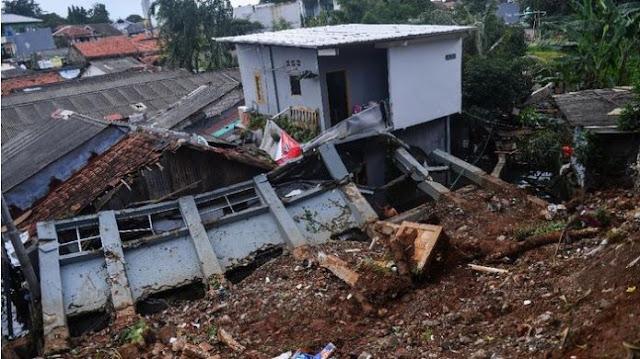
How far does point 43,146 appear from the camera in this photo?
12.3 m

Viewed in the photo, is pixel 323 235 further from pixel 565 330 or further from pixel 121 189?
pixel 565 330

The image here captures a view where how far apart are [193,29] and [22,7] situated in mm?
61879

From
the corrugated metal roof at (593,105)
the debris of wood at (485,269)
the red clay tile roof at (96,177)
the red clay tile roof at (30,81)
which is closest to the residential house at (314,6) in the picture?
the red clay tile roof at (30,81)

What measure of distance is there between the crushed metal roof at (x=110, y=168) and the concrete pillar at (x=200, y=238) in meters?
1.28

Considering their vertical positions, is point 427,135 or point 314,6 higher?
point 314,6

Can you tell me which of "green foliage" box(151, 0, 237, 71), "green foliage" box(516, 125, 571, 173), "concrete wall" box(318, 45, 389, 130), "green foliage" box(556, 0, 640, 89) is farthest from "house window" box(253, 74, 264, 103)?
"green foliage" box(151, 0, 237, 71)

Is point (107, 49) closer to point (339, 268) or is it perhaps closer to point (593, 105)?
point (593, 105)

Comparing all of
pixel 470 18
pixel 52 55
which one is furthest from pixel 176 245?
pixel 52 55

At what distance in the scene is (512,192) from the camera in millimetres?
10109

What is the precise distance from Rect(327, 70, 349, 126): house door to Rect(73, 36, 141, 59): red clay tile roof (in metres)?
33.4

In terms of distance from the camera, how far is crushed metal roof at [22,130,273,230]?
9.18 metres

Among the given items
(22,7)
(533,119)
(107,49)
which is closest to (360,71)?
(533,119)

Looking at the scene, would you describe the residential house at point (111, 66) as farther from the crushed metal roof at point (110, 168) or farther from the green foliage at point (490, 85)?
the crushed metal roof at point (110, 168)

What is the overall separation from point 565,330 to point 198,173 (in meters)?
7.76
